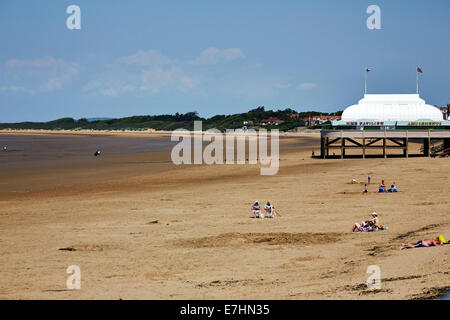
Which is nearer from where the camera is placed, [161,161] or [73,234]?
[73,234]

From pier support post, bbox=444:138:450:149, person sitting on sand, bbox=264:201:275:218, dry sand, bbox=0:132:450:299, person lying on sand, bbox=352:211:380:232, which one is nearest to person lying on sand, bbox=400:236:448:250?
dry sand, bbox=0:132:450:299

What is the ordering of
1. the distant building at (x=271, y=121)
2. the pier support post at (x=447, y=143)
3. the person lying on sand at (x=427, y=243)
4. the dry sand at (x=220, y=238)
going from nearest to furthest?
the dry sand at (x=220, y=238) < the person lying on sand at (x=427, y=243) < the pier support post at (x=447, y=143) < the distant building at (x=271, y=121)

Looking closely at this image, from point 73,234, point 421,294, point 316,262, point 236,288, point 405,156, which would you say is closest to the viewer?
point 421,294

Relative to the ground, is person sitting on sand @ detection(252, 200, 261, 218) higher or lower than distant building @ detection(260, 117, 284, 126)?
lower

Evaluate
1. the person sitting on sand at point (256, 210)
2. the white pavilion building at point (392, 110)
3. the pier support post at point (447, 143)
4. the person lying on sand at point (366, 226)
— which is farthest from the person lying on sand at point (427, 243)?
the pier support post at point (447, 143)

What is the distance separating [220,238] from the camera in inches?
651

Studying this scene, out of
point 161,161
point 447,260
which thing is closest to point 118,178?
point 161,161

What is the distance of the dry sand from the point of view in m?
11.2

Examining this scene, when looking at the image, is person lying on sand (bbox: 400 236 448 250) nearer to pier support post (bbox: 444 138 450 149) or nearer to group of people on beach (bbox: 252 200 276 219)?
group of people on beach (bbox: 252 200 276 219)

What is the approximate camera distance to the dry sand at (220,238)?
36.9ft

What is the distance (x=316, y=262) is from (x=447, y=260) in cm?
296

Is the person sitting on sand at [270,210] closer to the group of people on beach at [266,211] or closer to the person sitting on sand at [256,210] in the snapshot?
the group of people on beach at [266,211]

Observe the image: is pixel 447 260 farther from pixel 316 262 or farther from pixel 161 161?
pixel 161 161
